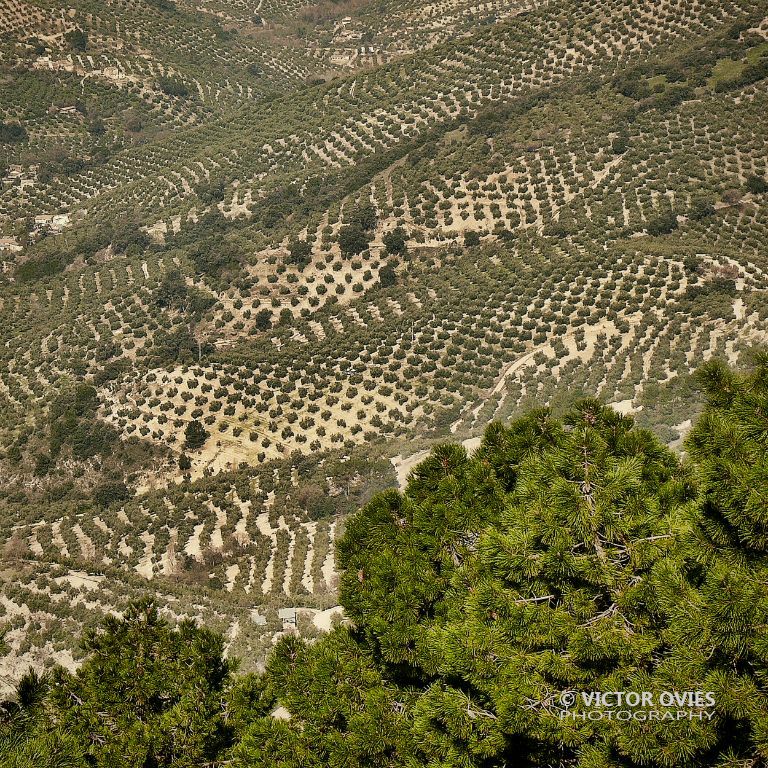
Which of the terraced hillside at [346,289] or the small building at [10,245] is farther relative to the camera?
the small building at [10,245]

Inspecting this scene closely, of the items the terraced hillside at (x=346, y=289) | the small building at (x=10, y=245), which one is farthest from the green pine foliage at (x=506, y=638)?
the small building at (x=10, y=245)

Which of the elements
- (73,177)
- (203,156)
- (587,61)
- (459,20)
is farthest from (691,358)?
(459,20)

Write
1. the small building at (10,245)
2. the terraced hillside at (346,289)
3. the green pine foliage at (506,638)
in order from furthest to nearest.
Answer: the small building at (10,245), the terraced hillside at (346,289), the green pine foliage at (506,638)

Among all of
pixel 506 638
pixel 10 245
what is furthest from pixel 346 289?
pixel 506 638

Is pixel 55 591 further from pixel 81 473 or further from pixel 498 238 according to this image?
pixel 498 238

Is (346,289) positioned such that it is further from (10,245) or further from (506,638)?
(506,638)

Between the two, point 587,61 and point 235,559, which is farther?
point 587,61

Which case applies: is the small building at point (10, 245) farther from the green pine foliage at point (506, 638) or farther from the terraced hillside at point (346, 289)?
the green pine foliage at point (506, 638)
